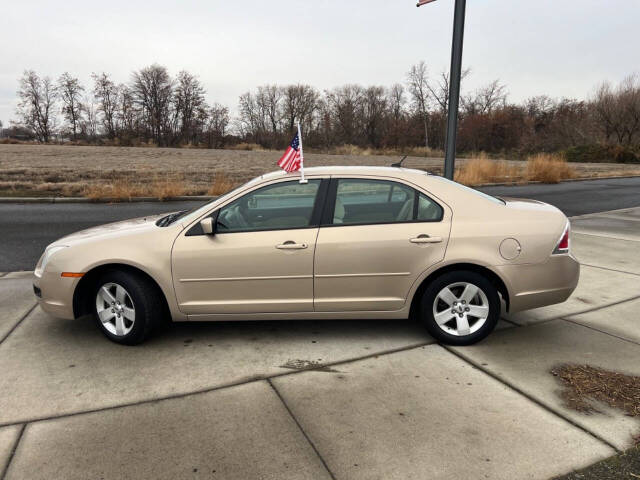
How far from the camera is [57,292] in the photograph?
3896 millimetres

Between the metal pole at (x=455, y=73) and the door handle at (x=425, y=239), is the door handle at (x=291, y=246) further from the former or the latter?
the metal pole at (x=455, y=73)

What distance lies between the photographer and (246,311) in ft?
12.8

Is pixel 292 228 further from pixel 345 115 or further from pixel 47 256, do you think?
pixel 345 115

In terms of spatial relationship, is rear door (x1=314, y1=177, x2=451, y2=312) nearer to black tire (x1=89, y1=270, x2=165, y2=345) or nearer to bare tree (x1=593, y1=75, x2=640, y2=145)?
black tire (x1=89, y1=270, x2=165, y2=345)

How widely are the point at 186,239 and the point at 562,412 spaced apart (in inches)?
115

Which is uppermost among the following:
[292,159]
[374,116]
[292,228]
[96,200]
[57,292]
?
[374,116]

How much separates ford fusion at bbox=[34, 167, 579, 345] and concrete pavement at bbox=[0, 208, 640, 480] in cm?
31

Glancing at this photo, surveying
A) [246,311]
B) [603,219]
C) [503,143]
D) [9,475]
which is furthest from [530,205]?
[503,143]

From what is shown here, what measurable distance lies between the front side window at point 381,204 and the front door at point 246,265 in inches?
9.6

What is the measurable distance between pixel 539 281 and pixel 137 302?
3.26 m

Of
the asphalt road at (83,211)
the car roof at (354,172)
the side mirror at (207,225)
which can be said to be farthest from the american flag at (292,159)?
the asphalt road at (83,211)

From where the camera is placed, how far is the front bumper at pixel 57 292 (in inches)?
152

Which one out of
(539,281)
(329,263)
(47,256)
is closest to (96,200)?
(47,256)

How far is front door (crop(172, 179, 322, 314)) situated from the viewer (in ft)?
12.4
